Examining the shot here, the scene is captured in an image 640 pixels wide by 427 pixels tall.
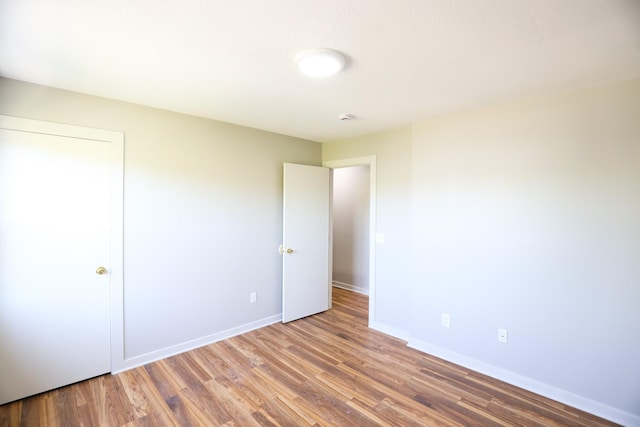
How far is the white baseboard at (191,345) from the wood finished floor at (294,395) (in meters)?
0.07

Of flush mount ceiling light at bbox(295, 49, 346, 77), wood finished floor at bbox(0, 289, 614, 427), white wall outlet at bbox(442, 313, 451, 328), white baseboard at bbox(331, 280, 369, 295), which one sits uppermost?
flush mount ceiling light at bbox(295, 49, 346, 77)

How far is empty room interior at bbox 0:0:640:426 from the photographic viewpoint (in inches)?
61.6

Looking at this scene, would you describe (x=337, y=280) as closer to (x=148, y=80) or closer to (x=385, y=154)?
(x=385, y=154)

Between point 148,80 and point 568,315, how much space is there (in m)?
3.51

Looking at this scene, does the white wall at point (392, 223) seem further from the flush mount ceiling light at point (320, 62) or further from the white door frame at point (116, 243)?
the white door frame at point (116, 243)

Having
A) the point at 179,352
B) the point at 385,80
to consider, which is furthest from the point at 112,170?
the point at 385,80

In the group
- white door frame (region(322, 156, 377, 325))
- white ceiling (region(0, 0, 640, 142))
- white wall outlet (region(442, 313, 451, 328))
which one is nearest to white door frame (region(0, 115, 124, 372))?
white ceiling (region(0, 0, 640, 142))

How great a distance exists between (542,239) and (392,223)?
141 cm

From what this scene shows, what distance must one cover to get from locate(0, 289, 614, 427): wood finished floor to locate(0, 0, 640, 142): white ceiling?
232 centimetres

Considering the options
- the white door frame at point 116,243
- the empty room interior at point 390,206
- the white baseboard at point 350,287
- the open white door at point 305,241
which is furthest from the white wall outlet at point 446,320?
the white door frame at point 116,243

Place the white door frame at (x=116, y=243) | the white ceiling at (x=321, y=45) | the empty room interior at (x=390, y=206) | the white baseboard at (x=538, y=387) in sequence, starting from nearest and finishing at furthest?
1. the white ceiling at (x=321, y=45)
2. the empty room interior at (x=390, y=206)
3. the white baseboard at (x=538, y=387)
4. the white door frame at (x=116, y=243)

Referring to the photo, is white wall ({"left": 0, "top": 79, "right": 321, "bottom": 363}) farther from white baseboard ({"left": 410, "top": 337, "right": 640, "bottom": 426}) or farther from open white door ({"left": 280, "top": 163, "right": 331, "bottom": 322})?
white baseboard ({"left": 410, "top": 337, "right": 640, "bottom": 426})

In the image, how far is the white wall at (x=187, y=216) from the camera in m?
2.58

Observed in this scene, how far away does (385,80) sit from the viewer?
6.80 ft
